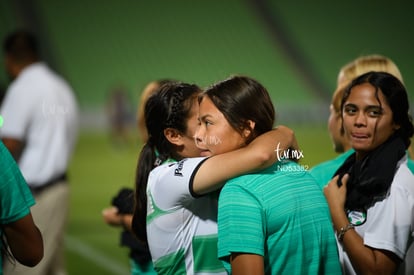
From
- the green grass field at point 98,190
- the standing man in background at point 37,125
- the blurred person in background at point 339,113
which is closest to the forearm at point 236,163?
the blurred person in background at point 339,113

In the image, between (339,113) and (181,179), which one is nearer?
(181,179)

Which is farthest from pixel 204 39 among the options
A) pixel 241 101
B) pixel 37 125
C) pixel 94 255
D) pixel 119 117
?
pixel 241 101

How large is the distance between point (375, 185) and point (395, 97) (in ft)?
1.26

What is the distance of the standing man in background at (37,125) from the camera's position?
5.38 meters

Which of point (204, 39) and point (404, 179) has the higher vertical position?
point (404, 179)

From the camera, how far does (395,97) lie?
284 centimetres

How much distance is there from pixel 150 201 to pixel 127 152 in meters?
16.3

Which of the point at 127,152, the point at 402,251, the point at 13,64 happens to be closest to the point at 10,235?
the point at 402,251

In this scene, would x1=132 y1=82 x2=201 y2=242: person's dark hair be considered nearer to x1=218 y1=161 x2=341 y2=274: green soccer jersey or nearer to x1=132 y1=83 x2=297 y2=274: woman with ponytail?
x1=132 y1=83 x2=297 y2=274: woman with ponytail

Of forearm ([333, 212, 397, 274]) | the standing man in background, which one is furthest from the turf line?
forearm ([333, 212, 397, 274])

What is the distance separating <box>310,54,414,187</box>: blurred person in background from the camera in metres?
3.36

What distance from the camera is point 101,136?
69.9 ft

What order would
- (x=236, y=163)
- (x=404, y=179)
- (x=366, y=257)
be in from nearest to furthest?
(x=236, y=163)
(x=366, y=257)
(x=404, y=179)

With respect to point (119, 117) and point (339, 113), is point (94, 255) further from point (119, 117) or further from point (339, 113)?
point (119, 117)
